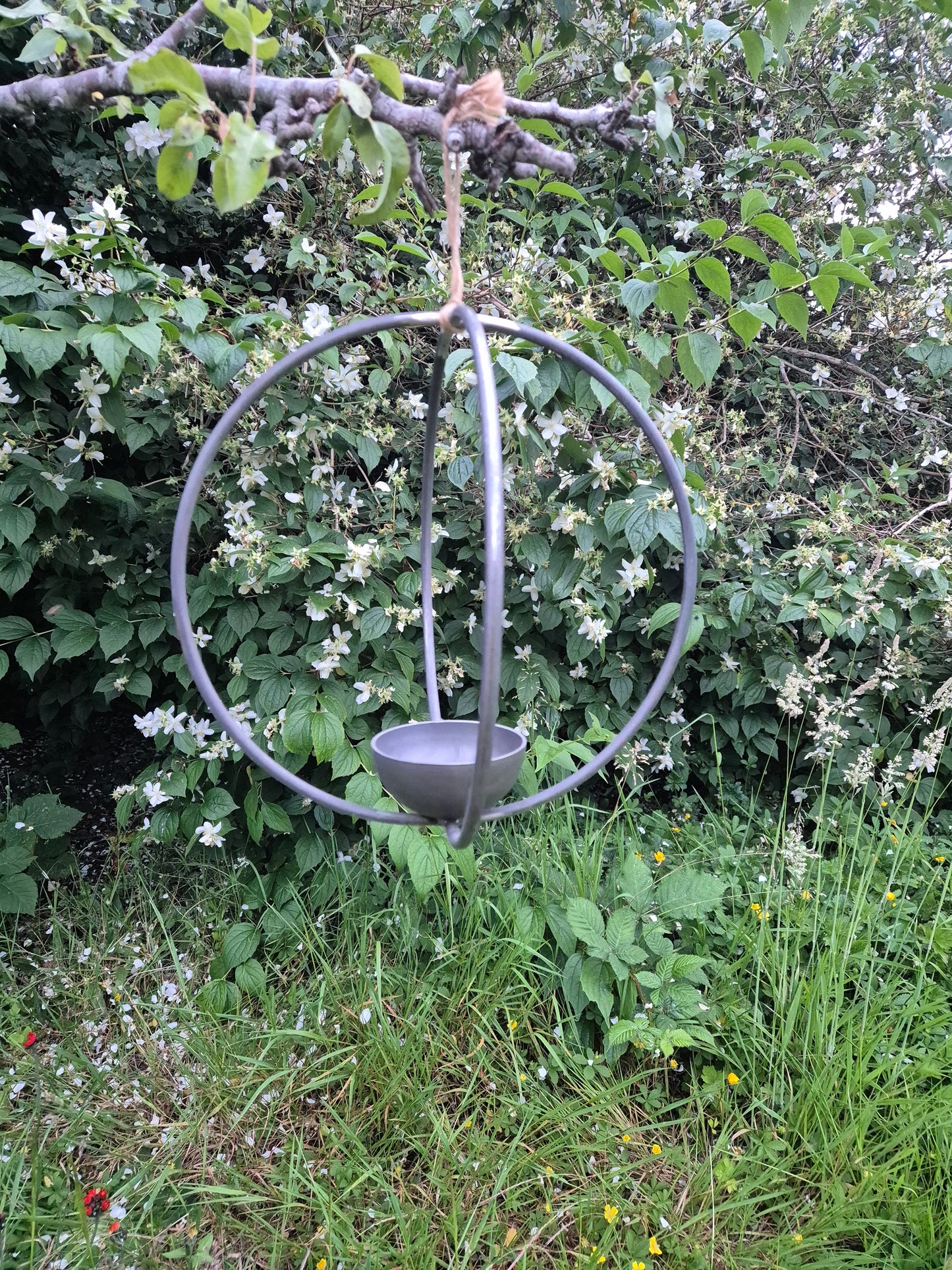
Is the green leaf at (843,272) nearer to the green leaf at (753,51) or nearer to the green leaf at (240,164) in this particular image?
the green leaf at (753,51)

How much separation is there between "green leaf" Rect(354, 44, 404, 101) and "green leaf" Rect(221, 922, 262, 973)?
5.20ft

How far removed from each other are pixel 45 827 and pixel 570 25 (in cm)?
231

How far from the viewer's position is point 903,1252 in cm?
118

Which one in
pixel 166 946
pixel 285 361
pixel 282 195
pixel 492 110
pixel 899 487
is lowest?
pixel 166 946

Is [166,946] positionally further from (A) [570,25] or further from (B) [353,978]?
(A) [570,25]

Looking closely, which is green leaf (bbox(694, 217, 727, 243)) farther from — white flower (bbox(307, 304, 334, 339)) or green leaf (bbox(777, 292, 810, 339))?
white flower (bbox(307, 304, 334, 339))

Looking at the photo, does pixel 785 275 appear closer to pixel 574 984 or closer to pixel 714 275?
pixel 714 275

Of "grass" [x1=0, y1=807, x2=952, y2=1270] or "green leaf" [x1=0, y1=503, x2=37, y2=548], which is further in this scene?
"green leaf" [x1=0, y1=503, x2=37, y2=548]

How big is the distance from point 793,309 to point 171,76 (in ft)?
3.22

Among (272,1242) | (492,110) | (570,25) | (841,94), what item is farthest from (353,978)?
(841,94)

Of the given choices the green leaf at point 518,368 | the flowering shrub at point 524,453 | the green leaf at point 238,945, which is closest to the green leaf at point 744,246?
the flowering shrub at point 524,453

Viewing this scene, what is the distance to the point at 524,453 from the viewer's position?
1.44m

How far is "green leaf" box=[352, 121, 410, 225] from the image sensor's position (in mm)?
542

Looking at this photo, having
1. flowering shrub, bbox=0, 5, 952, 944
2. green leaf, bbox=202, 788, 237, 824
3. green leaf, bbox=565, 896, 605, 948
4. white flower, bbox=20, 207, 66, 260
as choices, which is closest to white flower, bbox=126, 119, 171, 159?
flowering shrub, bbox=0, 5, 952, 944
